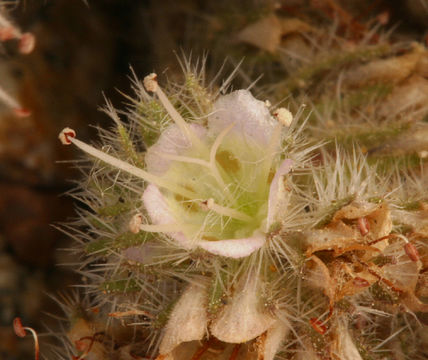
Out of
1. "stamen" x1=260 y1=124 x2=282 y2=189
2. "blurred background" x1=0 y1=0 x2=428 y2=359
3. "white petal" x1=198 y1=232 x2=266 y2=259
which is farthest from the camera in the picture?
"blurred background" x1=0 y1=0 x2=428 y2=359

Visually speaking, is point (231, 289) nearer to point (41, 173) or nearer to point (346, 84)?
point (346, 84)

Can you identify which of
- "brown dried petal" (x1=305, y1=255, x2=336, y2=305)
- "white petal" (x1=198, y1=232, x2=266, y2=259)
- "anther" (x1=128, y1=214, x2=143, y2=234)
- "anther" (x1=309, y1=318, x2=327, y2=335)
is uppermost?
"anther" (x1=128, y1=214, x2=143, y2=234)

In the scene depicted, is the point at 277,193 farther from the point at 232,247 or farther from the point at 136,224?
the point at 136,224

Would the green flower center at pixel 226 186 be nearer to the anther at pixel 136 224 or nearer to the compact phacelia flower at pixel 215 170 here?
the compact phacelia flower at pixel 215 170

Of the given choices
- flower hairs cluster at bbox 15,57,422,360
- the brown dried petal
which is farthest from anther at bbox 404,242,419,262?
the brown dried petal

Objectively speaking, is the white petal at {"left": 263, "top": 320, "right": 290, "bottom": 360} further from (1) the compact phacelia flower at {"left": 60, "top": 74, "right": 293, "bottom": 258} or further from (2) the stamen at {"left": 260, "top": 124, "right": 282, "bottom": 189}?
(2) the stamen at {"left": 260, "top": 124, "right": 282, "bottom": 189}

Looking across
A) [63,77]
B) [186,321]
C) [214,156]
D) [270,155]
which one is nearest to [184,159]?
[214,156]

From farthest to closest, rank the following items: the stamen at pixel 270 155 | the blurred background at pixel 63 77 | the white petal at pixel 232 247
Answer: the blurred background at pixel 63 77
the stamen at pixel 270 155
the white petal at pixel 232 247

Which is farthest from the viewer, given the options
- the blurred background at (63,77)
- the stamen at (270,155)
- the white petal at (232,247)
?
the blurred background at (63,77)

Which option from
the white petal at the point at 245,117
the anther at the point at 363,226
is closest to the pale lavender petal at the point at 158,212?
the white petal at the point at 245,117
